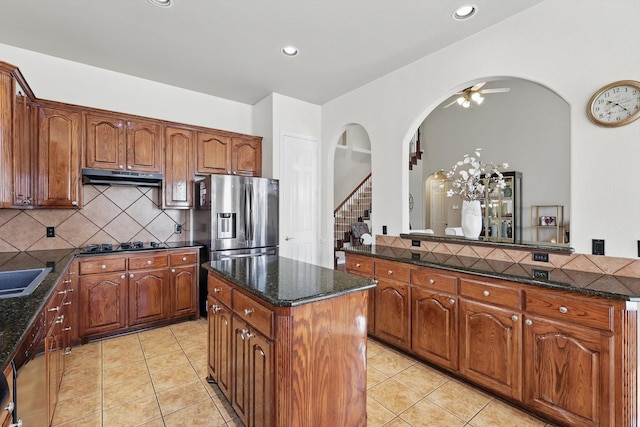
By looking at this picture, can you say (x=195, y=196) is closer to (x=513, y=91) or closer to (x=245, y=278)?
(x=245, y=278)

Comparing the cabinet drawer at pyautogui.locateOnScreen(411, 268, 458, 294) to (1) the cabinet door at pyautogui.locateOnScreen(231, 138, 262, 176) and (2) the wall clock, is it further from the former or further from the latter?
(1) the cabinet door at pyautogui.locateOnScreen(231, 138, 262, 176)

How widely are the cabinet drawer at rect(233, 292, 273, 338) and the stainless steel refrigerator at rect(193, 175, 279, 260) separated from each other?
1.83 metres

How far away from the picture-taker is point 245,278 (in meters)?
1.69

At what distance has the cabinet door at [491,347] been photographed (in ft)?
6.19

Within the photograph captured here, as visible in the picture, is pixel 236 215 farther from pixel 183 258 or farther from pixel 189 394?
pixel 189 394

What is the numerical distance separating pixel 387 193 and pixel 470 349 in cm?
179

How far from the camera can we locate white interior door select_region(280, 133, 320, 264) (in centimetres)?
407

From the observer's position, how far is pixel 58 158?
9.43 feet

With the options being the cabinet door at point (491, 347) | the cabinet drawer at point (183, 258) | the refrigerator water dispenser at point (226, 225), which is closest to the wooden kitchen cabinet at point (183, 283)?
the cabinet drawer at point (183, 258)

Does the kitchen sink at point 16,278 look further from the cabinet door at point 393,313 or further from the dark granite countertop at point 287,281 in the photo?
the cabinet door at point 393,313

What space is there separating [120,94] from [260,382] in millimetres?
3627

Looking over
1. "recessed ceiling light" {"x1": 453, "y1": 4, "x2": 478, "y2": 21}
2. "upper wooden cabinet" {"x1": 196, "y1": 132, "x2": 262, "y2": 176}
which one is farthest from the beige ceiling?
"upper wooden cabinet" {"x1": 196, "y1": 132, "x2": 262, "y2": 176}

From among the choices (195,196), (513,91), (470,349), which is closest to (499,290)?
(470,349)

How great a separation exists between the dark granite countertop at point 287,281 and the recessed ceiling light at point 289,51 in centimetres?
211
